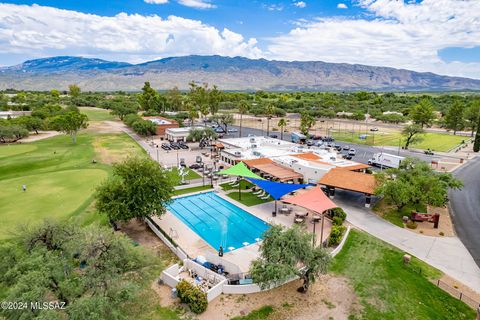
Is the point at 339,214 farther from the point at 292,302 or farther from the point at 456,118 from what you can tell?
the point at 456,118

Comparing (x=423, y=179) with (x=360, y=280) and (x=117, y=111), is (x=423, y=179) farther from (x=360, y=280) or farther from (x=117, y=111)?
(x=117, y=111)

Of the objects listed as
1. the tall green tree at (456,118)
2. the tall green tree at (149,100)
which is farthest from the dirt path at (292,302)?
the tall green tree at (149,100)

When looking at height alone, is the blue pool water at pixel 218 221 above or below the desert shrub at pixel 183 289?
below

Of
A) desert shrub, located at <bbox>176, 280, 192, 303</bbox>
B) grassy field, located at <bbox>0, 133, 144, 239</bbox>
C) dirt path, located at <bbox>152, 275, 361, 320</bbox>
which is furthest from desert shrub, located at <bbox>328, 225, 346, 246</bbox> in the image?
grassy field, located at <bbox>0, 133, 144, 239</bbox>

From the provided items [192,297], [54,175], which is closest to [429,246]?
[192,297]

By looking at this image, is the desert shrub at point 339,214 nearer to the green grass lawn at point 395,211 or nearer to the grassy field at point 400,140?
the green grass lawn at point 395,211

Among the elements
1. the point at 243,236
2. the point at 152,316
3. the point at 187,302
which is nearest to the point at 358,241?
the point at 243,236
